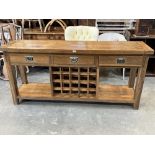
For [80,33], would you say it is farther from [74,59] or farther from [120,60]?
[120,60]

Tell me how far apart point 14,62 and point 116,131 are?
1343 millimetres

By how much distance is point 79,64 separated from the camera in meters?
2.04

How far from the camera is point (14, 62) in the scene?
209cm

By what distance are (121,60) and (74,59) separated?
19.8 inches

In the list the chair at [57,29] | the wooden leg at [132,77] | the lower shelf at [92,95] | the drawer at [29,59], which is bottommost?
the lower shelf at [92,95]

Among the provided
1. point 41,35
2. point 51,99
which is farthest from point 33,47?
point 41,35

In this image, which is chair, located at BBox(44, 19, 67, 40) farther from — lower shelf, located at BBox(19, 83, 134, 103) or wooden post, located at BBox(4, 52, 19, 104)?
wooden post, located at BBox(4, 52, 19, 104)

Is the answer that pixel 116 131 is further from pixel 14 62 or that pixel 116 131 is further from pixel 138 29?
pixel 138 29

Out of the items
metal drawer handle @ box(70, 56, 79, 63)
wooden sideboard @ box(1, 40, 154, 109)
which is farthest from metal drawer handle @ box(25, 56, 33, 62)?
metal drawer handle @ box(70, 56, 79, 63)

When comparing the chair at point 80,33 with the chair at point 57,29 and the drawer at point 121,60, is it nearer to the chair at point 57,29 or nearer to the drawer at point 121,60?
the chair at point 57,29

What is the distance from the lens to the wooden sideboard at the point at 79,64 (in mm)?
1975

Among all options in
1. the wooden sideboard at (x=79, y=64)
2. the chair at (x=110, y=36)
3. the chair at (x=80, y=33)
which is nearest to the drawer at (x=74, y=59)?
the wooden sideboard at (x=79, y=64)

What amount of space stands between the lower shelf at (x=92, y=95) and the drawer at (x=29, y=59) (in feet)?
1.60

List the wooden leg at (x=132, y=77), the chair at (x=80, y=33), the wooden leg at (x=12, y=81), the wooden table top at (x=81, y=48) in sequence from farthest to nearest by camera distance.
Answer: the chair at (x=80, y=33) < the wooden leg at (x=132, y=77) < the wooden leg at (x=12, y=81) < the wooden table top at (x=81, y=48)
